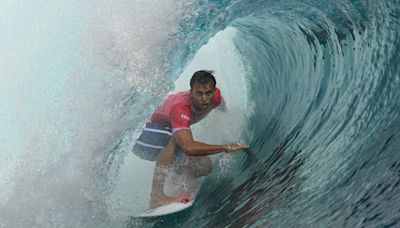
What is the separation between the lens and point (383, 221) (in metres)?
2.51

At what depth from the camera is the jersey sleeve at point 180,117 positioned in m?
4.94

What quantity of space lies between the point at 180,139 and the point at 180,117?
19 cm

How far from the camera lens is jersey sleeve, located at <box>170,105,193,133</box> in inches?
195

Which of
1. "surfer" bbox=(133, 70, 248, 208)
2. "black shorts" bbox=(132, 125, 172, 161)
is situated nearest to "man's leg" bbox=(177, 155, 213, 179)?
"surfer" bbox=(133, 70, 248, 208)

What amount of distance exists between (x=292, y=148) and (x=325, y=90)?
0.67 meters

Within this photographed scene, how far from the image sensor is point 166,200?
15.9 feet

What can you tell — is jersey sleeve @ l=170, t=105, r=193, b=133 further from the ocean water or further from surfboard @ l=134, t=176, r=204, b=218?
surfboard @ l=134, t=176, r=204, b=218

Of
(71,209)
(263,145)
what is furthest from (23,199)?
(263,145)

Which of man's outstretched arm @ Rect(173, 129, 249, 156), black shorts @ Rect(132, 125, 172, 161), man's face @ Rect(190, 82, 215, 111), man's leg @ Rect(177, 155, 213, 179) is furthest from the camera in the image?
black shorts @ Rect(132, 125, 172, 161)

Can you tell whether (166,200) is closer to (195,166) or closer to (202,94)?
(195,166)

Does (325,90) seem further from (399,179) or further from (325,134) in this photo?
(399,179)

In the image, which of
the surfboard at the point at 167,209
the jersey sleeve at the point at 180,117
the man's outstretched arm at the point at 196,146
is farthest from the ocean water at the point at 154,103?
the man's outstretched arm at the point at 196,146

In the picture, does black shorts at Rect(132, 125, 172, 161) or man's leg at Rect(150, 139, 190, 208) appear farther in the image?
black shorts at Rect(132, 125, 172, 161)

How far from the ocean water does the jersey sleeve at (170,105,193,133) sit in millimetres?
169
